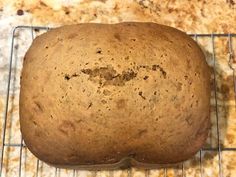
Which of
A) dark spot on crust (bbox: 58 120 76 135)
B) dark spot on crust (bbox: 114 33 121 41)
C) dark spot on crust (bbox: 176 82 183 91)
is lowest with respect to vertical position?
dark spot on crust (bbox: 58 120 76 135)

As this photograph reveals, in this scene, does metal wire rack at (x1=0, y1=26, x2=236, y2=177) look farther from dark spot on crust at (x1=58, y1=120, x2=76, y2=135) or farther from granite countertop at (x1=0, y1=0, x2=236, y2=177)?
dark spot on crust at (x1=58, y1=120, x2=76, y2=135)

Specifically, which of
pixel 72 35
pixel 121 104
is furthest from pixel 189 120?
pixel 72 35

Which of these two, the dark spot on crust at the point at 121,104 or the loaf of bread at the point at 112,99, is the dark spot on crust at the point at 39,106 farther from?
the dark spot on crust at the point at 121,104

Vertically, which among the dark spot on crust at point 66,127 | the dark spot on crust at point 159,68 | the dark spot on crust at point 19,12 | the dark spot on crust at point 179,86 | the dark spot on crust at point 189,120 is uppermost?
the dark spot on crust at point 19,12

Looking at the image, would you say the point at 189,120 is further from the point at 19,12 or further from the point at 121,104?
the point at 19,12

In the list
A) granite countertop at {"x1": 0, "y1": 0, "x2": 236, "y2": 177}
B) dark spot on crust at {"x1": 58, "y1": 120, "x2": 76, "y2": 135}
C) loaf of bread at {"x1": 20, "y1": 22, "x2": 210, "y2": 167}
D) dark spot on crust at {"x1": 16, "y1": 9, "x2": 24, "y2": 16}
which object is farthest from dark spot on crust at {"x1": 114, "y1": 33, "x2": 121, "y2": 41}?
dark spot on crust at {"x1": 16, "y1": 9, "x2": 24, "y2": 16}

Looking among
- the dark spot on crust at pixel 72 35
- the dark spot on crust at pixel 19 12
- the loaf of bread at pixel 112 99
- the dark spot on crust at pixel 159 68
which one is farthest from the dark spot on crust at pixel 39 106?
the dark spot on crust at pixel 19 12

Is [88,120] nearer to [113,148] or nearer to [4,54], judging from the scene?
[113,148]
